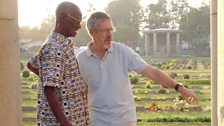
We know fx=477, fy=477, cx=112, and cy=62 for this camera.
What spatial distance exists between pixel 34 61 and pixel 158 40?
153 feet

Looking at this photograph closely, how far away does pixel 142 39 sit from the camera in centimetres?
5450

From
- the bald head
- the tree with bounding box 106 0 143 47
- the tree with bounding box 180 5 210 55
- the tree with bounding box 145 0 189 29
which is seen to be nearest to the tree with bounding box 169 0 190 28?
the tree with bounding box 145 0 189 29

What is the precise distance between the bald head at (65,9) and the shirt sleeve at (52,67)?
231mm

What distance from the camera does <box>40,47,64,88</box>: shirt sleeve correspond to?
2.81 m

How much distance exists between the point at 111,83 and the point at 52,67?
0.50m

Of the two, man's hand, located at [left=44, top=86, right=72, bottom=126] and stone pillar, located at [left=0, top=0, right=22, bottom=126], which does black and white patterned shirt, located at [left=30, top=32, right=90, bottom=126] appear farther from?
stone pillar, located at [left=0, top=0, right=22, bottom=126]

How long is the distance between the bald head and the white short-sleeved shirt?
0.40m

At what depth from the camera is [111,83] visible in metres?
3.16

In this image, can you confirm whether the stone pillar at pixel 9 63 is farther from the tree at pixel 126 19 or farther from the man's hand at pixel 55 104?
the tree at pixel 126 19

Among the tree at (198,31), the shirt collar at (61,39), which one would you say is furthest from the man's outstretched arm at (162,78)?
the tree at (198,31)

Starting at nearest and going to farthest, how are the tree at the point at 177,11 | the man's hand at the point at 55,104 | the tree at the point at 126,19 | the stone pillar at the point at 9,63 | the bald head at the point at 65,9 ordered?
the man's hand at the point at 55,104, the bald head at the point at 65,9, the stone pillar at the point at 9,63, the tree at the point at 126,19, the tree at the point at 177,11

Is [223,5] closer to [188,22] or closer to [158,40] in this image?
[158,40]

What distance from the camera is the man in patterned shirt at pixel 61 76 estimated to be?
2.81 metres

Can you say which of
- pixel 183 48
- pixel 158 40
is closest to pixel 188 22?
pixel 183 48
